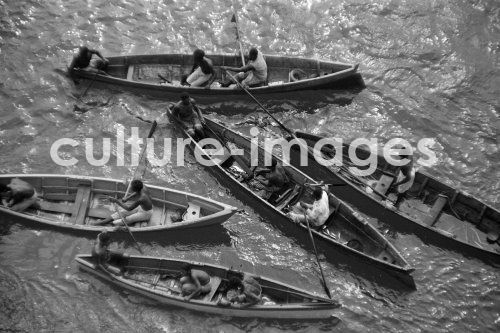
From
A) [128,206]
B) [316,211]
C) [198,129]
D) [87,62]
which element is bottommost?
[128,206]

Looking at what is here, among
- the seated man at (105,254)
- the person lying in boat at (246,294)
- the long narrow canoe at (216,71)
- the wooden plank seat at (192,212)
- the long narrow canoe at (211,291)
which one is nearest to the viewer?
the person lying in boat at (246,294)

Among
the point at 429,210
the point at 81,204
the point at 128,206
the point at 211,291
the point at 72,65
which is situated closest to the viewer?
the point at 211,291

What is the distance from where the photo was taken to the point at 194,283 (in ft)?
45.0

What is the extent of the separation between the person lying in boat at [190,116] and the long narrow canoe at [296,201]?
0.27m

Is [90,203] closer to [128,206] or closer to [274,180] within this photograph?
[128,206]

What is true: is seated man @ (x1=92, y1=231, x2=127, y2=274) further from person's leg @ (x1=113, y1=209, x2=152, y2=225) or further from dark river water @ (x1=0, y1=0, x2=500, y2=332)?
person's leg @ (x1=113, y1=209, x2=152, y2=225)

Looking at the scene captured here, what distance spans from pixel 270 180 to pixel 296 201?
1089 mm

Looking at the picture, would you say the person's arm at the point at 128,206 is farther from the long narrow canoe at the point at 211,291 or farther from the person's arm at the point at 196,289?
the person's arm at the point at 196,289

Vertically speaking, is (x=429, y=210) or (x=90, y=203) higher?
(x=429, y=210)

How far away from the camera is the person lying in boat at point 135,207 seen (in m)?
15.0

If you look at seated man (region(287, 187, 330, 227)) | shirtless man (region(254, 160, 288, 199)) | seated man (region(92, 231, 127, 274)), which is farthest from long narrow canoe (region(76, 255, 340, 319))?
shirtless man (region(254, 160, 288, 199))

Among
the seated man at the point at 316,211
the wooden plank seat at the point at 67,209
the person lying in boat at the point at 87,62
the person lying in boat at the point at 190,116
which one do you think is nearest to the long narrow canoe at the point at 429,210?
the seated man at the point at 316,211

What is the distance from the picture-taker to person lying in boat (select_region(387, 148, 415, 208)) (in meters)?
16.0

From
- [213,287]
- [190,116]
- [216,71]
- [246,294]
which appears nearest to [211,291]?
[213,287]
